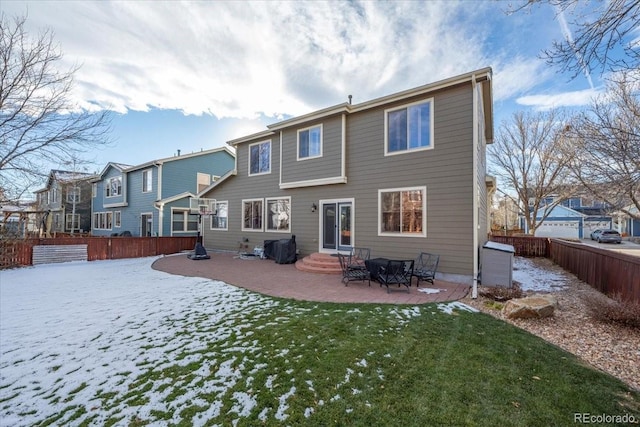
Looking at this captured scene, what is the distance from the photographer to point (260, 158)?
13500 millimetres

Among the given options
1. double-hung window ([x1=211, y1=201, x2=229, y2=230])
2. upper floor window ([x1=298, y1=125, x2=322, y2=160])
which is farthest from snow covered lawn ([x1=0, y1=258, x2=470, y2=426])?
double-hung window ([x1=211, y1=201, x2=229, y2=230])

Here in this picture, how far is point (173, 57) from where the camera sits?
1028 centimetres

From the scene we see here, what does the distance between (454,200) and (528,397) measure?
5931 millimetres

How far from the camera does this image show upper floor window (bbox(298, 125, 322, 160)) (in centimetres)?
1105

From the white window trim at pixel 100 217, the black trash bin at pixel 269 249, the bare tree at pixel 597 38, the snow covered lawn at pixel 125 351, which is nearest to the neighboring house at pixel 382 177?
the black trash bin at pixel 269 249

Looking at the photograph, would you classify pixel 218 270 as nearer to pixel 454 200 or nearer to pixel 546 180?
pixel 454 200

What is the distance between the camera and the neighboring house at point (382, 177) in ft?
26.0

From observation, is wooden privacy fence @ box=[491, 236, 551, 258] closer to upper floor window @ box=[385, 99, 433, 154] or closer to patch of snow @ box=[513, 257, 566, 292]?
patch of snow @ box=[513, 257, 566, 292]

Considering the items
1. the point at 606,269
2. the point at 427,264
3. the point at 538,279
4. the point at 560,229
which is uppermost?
the point at 560,229

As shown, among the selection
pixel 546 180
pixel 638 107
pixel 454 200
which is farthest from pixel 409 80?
pixel 546 180

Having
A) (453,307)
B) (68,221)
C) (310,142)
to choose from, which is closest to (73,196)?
(68,221)

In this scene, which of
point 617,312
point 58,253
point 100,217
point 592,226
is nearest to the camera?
point 617,312

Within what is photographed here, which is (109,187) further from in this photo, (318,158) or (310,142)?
(318,158)

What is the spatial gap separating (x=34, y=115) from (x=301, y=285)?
850cm
